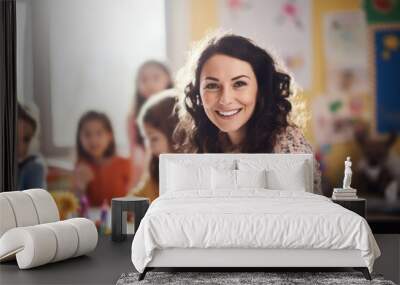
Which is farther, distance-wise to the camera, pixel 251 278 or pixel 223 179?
pixel 223 179

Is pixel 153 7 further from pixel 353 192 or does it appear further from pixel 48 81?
pixel 353 192

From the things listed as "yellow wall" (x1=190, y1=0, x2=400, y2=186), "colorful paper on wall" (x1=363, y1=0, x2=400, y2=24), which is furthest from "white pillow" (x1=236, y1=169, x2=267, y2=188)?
"colorful paper on wall" (x1=363, y1=0, x2=400, y2=24)

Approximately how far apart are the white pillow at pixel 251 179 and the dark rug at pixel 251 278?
1.60 metres

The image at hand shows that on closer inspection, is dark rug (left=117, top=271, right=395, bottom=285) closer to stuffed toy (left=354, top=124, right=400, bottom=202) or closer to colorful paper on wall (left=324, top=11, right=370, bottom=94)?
stuffed toy (left=354, top=124, right=400, bottom=202)

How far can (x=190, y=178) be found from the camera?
6.88m

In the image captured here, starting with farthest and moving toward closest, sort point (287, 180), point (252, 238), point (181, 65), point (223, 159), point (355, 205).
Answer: point (181, 65) → point (223, 159) → point (287, 180) → point (355, 205) → point (252, 238)

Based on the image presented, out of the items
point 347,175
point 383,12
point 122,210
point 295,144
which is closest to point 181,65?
point 295,144

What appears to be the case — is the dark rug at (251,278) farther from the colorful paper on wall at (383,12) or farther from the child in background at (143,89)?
the colorful paper on wall at (383,12)

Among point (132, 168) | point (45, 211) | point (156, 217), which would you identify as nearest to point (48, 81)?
point (132, 168)

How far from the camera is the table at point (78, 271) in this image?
5059 millimetres

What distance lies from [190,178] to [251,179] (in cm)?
64

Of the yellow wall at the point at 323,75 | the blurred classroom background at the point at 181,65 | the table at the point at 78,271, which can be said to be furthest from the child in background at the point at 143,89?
the table at the point at 78,271

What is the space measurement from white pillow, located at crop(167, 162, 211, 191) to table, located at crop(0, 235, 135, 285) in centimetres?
92

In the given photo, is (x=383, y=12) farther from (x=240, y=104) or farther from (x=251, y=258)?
(x=251, y=258)
